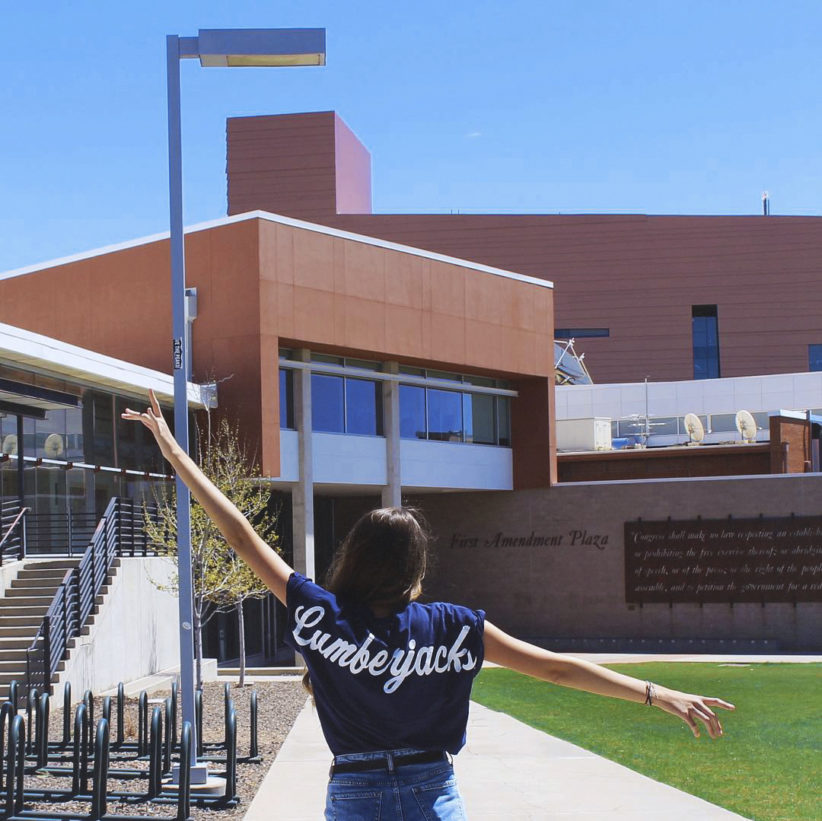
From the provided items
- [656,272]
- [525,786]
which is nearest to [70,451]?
[525,786]

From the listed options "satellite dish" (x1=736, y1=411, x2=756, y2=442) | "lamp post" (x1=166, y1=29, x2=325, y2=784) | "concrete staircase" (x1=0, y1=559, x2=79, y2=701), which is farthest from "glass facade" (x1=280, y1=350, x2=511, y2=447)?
"lamp post" (x1=166, y1=29, x2=325, y2=784)

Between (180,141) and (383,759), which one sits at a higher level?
(180,141)

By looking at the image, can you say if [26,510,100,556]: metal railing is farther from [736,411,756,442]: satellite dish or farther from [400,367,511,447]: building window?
[736,411,756,442]: satellite dish

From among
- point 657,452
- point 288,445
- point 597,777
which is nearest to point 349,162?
point 657,452

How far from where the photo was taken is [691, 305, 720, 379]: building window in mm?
64625

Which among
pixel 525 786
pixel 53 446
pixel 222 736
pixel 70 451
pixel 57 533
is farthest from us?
pixel 70 451

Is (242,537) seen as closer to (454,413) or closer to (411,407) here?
(411,407)

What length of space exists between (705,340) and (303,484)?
134 ft

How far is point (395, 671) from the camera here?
3029 millimetres

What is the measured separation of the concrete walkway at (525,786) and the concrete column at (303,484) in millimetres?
16031

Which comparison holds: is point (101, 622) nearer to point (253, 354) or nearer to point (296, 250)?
point (253, 354)

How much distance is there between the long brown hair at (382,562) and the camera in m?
3.12

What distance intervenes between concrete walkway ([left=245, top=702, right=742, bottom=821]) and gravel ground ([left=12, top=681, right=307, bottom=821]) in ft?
0.65

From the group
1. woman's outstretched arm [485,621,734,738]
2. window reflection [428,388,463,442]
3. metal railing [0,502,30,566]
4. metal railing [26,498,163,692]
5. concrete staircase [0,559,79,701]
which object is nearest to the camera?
woman's outstretched arm [485,621,734,738]
